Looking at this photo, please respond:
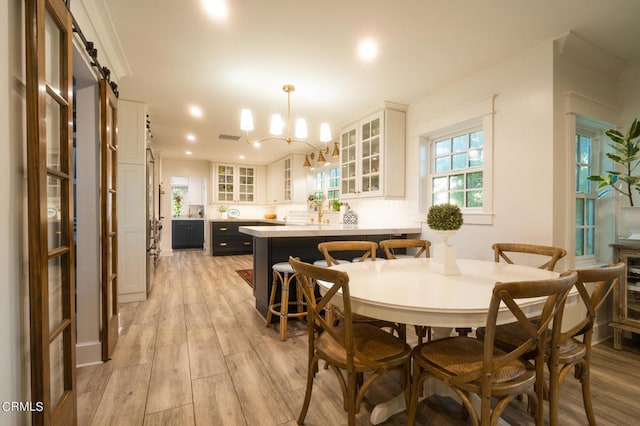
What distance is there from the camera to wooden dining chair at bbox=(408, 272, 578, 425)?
107 centimetres

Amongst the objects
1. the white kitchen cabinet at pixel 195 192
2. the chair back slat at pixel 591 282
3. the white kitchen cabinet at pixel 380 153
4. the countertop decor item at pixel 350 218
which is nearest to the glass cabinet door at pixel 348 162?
the white kitchen cabinet at pixel 380 153

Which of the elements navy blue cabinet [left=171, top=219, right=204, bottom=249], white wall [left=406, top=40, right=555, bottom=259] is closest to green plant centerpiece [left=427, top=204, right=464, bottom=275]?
white wall [left=406, top=40, right=555, bottom=259]

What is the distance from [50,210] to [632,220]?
3992 mm

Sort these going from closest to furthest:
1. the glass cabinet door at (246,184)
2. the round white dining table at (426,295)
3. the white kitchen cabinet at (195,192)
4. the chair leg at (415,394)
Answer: the round white dining table at (426,295) → the chair leg at (415,394) → the glass cabinet door at (246,184) → the white kitchen cabinet at (195,192)

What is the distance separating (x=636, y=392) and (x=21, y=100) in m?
3.49

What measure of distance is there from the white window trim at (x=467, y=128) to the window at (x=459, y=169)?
64 millimetres

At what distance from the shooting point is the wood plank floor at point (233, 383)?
1620mm

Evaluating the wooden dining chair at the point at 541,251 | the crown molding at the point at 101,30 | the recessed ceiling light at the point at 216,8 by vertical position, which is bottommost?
the wooden dining chair at the point at 541,251

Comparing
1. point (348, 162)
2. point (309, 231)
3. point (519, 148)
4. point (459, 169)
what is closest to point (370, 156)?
point (348, 162)

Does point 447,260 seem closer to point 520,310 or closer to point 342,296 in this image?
point 520,310

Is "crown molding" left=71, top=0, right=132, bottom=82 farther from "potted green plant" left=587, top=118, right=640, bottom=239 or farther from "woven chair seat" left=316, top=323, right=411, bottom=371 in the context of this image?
"potted green plant" left=587, top=118, right=640, bottom=239

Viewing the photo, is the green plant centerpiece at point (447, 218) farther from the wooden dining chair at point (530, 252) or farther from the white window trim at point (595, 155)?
the white window trim at point (595, 155)

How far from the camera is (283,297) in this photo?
2.65m

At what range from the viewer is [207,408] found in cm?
168
